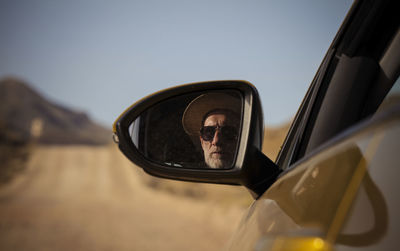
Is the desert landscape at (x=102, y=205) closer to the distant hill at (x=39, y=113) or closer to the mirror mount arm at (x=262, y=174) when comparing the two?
the mirror mount arm at (x=262, y=174)

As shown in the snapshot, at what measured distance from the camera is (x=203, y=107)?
5.25 feet

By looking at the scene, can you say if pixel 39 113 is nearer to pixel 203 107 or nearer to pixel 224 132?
pixel 203 107

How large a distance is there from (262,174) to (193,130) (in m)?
0.37

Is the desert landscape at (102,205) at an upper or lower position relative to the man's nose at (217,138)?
lower

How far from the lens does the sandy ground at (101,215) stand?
12891 millimetres

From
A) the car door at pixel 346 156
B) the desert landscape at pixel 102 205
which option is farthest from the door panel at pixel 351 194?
the desert landscape at pixel 102 205

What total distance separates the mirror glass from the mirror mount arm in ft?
0.33

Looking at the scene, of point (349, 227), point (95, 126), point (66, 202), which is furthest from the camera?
point (95, 126)

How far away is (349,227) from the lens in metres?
0.74

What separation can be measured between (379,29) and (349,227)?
3.67 ft

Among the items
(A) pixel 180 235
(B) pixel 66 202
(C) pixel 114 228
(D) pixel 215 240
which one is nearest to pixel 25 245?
(C) pixel 114 228

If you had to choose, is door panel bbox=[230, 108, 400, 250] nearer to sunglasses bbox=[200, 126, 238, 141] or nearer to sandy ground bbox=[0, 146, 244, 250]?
sunglasses bbox=[200, 126, 238, 141]

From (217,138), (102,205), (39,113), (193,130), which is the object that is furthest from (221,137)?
(39,113)

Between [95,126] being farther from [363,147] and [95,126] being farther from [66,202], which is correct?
[363,147]
